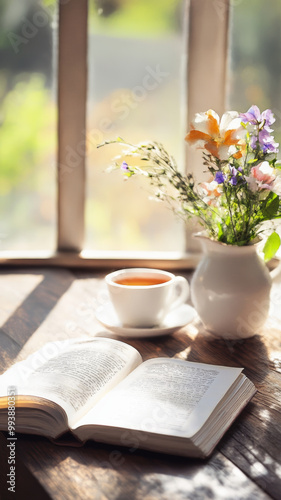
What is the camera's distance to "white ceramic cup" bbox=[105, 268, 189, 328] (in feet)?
4.06

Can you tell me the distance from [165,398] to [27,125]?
1213 mm

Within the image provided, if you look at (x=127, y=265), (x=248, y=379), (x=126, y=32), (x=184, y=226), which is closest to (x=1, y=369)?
(x=248, y=379)

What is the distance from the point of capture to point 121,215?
1.99 meters

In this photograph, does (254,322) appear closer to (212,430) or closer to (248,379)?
(248,379)

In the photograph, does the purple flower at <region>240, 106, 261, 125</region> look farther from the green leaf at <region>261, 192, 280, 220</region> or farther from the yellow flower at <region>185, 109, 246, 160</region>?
the green leaf at <region>261, 192, 280, 220</region>

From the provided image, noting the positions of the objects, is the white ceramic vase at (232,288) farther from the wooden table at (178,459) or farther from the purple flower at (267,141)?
the purple flower at (267,141)

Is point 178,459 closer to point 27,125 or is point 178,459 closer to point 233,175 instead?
point 233,175

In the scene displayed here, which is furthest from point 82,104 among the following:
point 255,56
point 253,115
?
point 253,115

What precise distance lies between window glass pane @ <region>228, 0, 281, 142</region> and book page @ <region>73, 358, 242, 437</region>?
104cm

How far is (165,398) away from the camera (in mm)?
926

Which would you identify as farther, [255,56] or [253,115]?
[255,56]

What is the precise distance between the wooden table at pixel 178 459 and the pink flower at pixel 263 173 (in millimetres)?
346

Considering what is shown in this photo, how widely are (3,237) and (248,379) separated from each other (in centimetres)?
118

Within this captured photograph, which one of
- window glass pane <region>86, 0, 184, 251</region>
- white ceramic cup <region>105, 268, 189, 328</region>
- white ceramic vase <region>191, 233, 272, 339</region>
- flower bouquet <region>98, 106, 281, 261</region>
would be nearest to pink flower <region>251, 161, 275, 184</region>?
flower bouquet <region>98, 106, 281, 261</region>
